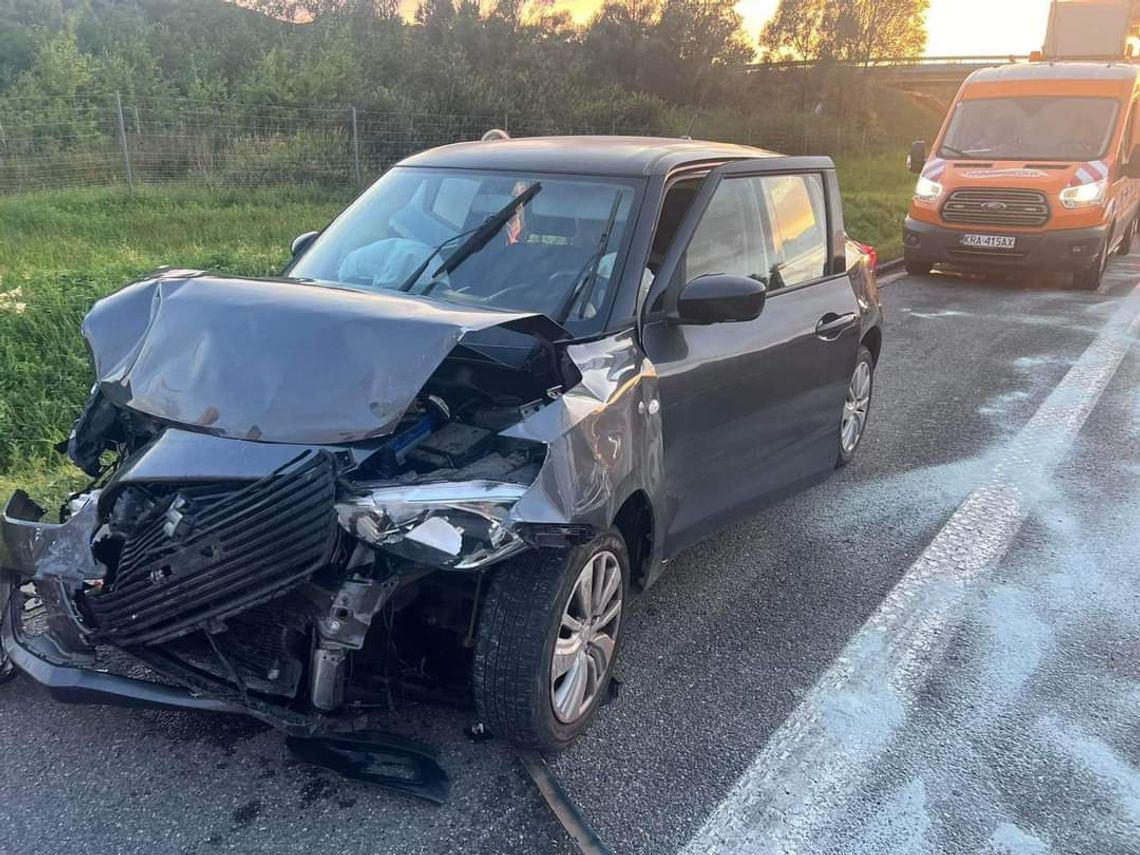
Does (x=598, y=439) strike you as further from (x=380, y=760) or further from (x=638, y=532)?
(x=380, y=760)

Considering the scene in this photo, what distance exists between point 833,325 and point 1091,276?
9.11m

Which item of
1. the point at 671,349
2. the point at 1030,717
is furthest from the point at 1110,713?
the point at 671,349

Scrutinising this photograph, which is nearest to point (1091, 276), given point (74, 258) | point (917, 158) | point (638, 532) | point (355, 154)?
point (917, 158)

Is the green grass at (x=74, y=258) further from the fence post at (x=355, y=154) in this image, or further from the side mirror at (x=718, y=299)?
the side mirror at (x=718, y=299)

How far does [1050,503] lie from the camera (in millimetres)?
5273

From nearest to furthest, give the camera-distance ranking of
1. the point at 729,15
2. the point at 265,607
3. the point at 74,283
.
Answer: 1. the point at 265,607
2. the point at 74,283
3. the point at 729,15

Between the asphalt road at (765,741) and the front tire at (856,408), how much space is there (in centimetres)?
72

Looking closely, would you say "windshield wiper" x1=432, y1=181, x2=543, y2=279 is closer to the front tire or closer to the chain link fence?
the front tire

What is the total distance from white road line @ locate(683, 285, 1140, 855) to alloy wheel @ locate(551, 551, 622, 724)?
0.54 meters

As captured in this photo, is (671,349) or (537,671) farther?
(671,349)

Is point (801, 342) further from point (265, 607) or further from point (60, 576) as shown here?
point (60, 576)

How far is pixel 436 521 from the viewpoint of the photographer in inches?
101

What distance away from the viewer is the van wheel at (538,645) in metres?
2.80

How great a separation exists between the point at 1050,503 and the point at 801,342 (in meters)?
1.95
